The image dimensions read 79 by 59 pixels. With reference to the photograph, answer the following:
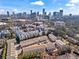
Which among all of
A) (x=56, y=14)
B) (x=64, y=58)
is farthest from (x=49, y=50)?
(x=56, y=14)

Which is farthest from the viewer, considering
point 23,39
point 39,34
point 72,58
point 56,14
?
point 56,14

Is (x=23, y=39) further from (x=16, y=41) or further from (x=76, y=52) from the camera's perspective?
(x=76, y=52)

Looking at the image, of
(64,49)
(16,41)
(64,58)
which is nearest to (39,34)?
(16,41)

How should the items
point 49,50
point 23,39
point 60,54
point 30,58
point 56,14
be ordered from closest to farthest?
point 30,58, point 60,54, point 49,50, point 23,39, point 56,14

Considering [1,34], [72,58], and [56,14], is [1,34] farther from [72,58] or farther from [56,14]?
[56,14]

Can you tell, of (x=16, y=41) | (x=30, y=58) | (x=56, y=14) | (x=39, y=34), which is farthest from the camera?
(x=56, y=14)

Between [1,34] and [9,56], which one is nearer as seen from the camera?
[9,56]

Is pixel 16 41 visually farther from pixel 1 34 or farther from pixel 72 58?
pixel 72 58

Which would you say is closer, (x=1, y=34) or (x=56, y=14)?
(x=1, y=34)

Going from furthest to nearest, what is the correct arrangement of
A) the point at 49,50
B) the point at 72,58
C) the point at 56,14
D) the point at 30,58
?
the point at 56,14, the point at 49,50, the point at 72,58, the point at 30,58
